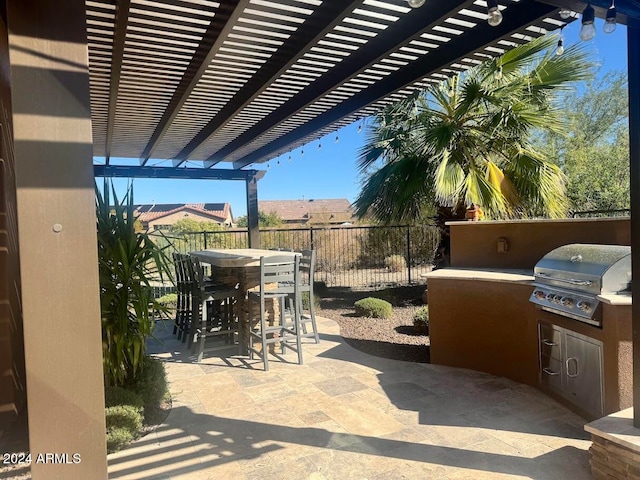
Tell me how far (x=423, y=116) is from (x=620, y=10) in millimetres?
4372

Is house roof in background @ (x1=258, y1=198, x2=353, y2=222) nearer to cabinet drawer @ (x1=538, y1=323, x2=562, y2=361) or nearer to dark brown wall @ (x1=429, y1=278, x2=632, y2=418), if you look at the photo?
dark brown wall @ (x1=429, y1=278, x2=632, y2=418)

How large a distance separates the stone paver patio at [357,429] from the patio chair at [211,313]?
0.55 meters

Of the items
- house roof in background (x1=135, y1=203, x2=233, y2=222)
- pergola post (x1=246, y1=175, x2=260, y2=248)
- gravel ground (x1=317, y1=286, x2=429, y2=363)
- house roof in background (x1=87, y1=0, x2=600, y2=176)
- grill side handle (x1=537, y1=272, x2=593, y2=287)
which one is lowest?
gravel ground (x1=317, y1=286, x2=429, y2=363)

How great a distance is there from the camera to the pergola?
147 cm

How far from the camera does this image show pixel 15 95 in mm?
1440

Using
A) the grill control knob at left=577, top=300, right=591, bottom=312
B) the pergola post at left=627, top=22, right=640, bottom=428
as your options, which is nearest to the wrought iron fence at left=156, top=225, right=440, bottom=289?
the grill control knob at left=577, top=300, right=591, bottom=312

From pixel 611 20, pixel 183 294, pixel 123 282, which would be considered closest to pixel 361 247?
pixel 183 294

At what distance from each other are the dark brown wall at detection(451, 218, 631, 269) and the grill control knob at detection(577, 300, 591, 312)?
951 mm

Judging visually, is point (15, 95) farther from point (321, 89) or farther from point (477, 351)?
point (477, 351)

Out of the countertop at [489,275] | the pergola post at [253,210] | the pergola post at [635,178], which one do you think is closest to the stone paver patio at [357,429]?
the pergola post at [635,178]

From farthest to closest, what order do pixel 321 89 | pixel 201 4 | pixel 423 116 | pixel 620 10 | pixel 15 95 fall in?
pixel 423 116 < pixel 321 89 < pixel 201 4 < pixel 620 10 < pixel 15 95

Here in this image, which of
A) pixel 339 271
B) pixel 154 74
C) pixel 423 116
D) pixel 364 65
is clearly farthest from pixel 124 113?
pixel 339 271

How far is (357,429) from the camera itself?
2.78 meters

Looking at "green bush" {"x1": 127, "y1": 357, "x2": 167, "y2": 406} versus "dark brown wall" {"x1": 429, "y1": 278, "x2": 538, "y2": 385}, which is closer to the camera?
"green bush" {"x1": 127, "y1": 357, "x2": 167, "y2": 406}
